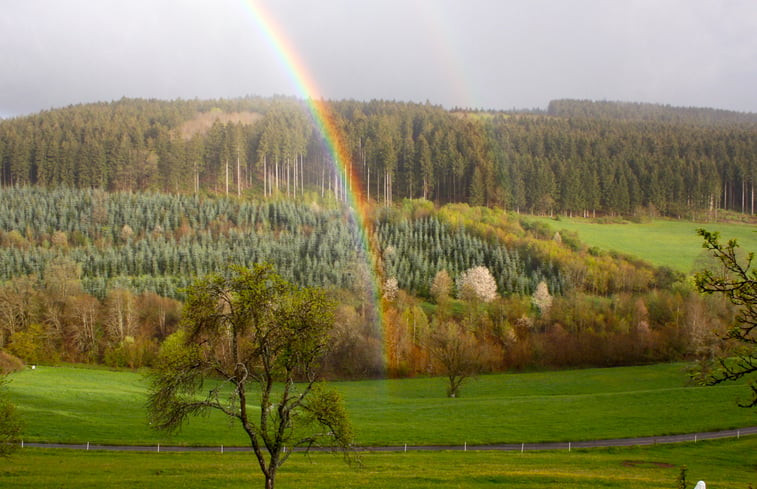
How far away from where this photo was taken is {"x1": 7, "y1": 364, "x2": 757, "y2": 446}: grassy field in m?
46.2

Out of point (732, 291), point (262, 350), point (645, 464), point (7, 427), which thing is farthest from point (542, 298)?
point (732, 291)

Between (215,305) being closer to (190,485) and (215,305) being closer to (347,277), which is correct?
(190,485)

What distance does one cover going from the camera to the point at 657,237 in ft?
458

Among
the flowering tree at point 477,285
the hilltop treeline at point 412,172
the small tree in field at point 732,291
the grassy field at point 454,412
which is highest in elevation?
the hilltop treeline at point 412,172

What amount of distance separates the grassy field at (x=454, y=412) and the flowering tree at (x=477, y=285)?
95.0ft

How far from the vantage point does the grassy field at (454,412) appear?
1820 inches

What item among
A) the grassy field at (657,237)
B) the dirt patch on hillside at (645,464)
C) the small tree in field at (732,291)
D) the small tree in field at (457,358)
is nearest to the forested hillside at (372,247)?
the small tree in field at (457,358)

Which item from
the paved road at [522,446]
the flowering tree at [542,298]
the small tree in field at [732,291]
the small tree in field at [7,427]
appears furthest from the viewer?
the flowering tree at [542,298]

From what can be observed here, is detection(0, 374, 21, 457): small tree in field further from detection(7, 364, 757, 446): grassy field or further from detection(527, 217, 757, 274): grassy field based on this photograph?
detection(527, 217, 757, 274): grassy field

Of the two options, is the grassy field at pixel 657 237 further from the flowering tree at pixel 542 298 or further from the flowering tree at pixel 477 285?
the flowering tree at pixel 477 285

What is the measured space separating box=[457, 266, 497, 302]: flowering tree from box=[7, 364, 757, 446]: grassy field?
2895cm

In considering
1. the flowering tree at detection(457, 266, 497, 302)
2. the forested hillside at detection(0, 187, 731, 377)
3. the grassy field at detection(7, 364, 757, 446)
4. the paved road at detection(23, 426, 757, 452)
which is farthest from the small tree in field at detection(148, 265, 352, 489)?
the flowering tree at detection(457, 266, 497, 302)

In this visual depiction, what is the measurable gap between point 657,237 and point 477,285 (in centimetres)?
6116

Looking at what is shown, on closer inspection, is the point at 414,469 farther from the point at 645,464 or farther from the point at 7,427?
the point at 7,427
